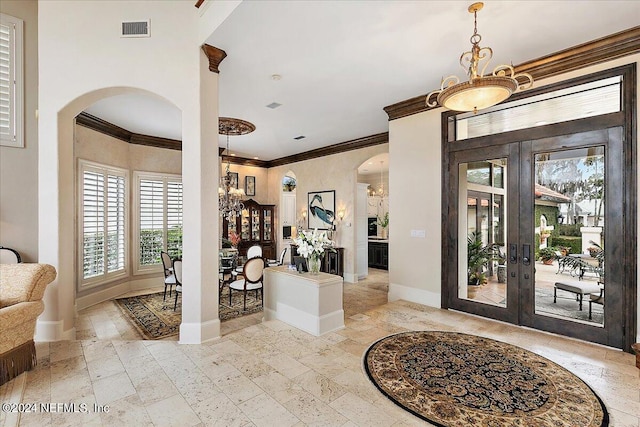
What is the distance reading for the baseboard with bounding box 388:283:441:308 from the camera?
499 centimetres

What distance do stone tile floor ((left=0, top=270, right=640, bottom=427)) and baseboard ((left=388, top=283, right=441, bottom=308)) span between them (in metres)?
0.76

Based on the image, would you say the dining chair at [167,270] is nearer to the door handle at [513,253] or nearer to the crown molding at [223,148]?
the crown molding at [223,148]

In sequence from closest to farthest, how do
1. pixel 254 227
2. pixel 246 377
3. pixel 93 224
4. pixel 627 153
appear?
pixel 246 377 < pixel 627 153 < pixel 93 224 < pixel 254 227

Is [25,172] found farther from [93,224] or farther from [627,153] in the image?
[627,153]

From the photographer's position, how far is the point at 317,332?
3797 millimetres

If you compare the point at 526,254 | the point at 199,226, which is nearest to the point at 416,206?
the point at 526,254

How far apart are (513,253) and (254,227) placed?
6895 millimetres

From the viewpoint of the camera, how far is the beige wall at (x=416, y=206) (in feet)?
16.4

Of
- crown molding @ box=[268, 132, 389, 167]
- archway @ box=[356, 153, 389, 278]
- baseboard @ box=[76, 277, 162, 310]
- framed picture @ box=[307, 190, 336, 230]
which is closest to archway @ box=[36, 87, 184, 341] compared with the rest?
baseboard @ box=[76, 277, 162, 310]

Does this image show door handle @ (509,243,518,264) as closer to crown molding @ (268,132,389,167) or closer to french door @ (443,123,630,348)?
french door @ (443,123,630,348)

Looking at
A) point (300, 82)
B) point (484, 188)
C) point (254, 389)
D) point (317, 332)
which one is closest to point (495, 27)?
point (484, 188)

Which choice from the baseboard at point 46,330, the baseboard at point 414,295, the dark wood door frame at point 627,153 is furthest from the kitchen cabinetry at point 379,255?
the baseboard at point 46,330

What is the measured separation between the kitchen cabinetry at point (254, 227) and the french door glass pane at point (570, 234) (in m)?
6.99

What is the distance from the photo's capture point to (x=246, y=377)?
281 cm
